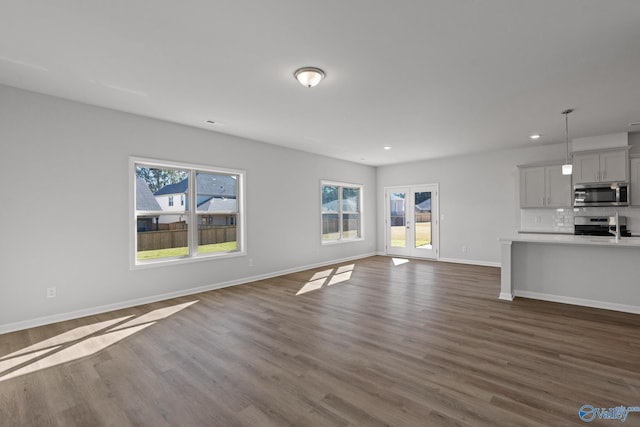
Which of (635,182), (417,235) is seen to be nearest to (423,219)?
(417,235)

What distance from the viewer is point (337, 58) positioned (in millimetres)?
2818

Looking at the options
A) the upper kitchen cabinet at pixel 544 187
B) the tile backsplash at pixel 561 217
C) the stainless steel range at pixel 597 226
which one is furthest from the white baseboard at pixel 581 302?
the upper kitchen cabinet at pixel 544 187

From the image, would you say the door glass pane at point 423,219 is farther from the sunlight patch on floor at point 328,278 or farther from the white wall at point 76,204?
the white wall at point 76,204

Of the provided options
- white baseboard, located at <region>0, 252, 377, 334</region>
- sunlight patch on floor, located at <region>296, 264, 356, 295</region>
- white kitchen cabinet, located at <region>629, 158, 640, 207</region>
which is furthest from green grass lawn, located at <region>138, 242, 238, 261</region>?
A: white kitchen cabinet, located at <region>629, 158, 640, 207</region>

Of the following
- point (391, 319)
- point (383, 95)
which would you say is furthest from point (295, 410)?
point (383, 95)

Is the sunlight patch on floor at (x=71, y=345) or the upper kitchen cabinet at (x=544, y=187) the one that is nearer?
the sunlight patch on floor at (x=71, y=345)

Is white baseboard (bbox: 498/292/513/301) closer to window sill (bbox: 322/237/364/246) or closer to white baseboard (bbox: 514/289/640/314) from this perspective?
white baseboard (bbox: 514/289/640/314)

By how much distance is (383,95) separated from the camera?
3689mm

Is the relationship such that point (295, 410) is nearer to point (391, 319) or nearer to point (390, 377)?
point (390, 377)

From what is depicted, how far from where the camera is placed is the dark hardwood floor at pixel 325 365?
1.97 meters

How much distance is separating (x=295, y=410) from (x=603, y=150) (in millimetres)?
6833

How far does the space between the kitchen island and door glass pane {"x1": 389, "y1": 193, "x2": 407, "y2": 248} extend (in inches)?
160

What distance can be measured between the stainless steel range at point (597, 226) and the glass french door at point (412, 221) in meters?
2.93

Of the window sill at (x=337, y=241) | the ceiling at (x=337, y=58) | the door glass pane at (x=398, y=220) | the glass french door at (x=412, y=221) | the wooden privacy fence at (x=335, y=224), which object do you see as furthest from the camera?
the door glass pane at (x=398, y=220)
